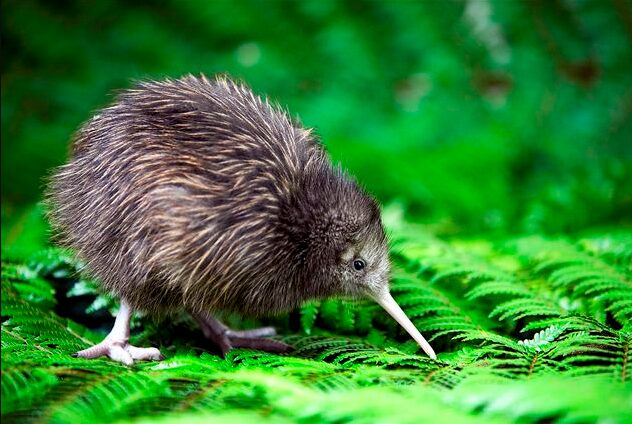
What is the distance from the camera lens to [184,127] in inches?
120

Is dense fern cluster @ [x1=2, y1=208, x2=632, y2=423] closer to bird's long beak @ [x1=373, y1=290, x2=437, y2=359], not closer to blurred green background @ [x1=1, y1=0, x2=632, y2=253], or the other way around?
bird's long beak @ [x1=373, y1=290, x2=437, y2=359]

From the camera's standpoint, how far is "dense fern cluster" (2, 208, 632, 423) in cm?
198

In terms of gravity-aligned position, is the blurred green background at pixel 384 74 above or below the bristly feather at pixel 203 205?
above

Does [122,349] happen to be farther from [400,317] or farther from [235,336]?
[400,317]

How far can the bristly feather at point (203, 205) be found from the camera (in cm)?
292

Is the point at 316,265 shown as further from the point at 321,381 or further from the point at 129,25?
the point at 129,25

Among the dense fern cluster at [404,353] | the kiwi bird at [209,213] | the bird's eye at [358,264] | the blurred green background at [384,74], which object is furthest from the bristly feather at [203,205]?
the blurred green background at [384,74]

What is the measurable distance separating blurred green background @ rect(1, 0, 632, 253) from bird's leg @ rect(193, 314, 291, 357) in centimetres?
246

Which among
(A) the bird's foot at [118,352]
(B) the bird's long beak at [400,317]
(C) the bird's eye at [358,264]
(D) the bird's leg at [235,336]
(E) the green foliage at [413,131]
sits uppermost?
(E) the green foliage at [413,131]

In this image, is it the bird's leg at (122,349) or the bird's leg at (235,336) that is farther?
the bird's leg at (235,336)

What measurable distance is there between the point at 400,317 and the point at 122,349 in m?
1.14

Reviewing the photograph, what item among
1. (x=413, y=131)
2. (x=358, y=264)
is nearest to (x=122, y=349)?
(x=358, y=264)

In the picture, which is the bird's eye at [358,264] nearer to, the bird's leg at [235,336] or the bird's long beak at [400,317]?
the bird's long beak at [400,317]

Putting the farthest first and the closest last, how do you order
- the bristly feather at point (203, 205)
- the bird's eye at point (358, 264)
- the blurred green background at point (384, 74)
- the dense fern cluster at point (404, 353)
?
the blurred green background at point (384, 74) < the bird's eye at point (358, 264) < the bristly feather at point (203, 205) < the dense fern cluster at point (404, 353)
